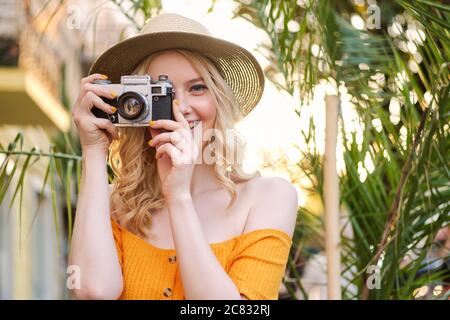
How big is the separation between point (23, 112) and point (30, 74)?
0.71m

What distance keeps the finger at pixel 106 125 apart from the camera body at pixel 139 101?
0.04ft

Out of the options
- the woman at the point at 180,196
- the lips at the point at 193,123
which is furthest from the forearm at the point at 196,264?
the lips at the point at 193,123

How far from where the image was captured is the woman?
5.66ft

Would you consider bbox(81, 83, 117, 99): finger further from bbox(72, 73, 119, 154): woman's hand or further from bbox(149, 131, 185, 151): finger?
bbox(149, 131, 185, 151): finger

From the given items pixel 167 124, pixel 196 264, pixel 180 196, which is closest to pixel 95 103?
pixel 167 124

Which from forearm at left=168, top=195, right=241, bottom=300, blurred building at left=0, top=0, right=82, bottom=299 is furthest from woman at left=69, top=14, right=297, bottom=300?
blurred building at left=0, top=0, right=82, bottom=299

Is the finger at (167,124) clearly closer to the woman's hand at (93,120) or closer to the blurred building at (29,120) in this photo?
the woman's hand at (93,120)

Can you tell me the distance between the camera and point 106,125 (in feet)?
6.07

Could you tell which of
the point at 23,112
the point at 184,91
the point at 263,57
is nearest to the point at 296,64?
the point at 263,57

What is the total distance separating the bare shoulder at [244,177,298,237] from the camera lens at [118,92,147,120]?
287mm

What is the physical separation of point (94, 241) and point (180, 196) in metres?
0.21

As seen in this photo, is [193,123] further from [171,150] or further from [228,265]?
[228,265]

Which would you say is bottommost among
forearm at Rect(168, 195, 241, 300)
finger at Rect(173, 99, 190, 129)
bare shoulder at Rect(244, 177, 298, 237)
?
forearm at Rect(168, 195, 241, 300)

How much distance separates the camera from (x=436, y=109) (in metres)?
2.45
